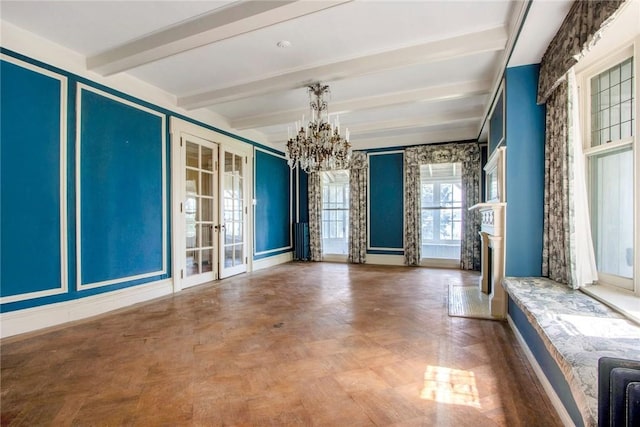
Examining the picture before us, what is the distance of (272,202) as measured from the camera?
7.09 m

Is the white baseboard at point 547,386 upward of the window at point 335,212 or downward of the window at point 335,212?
downward

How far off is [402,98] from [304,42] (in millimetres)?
1852

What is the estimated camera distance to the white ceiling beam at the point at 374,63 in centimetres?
292

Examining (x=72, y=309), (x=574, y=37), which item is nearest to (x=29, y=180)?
(x=72, y=309)

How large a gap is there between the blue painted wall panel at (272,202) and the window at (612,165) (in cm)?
537

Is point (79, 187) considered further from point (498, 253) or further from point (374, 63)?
point (498, 253)

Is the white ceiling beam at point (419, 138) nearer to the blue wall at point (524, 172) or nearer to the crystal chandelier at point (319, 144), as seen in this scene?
the crystal chandelier at point (319, 144)

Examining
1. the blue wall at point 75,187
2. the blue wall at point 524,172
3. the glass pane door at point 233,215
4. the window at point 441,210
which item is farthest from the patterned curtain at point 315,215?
the blue wall at point 524,172

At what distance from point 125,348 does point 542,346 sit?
3181mm

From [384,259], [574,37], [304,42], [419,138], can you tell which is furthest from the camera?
[384,259]

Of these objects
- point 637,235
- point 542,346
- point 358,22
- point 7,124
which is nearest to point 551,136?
point 637,235

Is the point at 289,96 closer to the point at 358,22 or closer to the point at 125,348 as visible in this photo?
the point at 358,22

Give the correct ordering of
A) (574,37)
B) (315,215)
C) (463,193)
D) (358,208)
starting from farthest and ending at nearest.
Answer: (315,215) → (358,208) → (463,193) → (574,37)

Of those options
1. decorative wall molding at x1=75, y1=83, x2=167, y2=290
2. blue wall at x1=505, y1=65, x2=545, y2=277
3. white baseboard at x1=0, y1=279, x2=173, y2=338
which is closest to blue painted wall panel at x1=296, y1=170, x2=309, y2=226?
decorative wall molding at x1=75, y1=83, x2=167, y2=290
